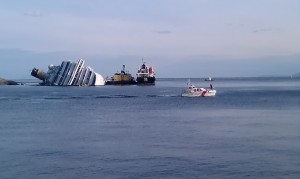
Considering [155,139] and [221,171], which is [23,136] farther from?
[221,171]

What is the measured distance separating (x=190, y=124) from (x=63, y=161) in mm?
17758

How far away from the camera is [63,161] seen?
2238 centimetres

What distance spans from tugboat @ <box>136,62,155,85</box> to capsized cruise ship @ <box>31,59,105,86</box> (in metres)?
13.1

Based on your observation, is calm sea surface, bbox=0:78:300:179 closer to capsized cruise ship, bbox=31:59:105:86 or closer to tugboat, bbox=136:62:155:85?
capsized cruise ship, bbox=31:59:105:86

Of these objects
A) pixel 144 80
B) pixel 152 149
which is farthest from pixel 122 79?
pixel 152 149

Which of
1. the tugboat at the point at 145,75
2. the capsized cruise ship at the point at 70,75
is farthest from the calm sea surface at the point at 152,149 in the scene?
the tugboat at the point at 145,75

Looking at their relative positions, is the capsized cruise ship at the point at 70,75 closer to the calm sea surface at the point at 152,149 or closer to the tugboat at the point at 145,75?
the tugboat at the point at 145,75

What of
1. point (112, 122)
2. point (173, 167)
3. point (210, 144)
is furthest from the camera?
point (112, 122)

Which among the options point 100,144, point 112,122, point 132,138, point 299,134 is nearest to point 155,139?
point 132,138

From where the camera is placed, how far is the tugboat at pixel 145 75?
139125 mm

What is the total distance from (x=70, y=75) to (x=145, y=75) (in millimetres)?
22133

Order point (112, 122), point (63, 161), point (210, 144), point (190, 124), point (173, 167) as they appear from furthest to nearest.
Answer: point (112, 122) < point (190, 124) < point (210, 144) < point (63, 161) < point (173, 167)

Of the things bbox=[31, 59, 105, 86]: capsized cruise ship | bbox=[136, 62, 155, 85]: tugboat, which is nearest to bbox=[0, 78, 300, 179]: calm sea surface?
bbox=[31, 59, 105, 86]: capsized cruise ship

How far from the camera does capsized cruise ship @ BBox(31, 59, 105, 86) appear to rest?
431ft
